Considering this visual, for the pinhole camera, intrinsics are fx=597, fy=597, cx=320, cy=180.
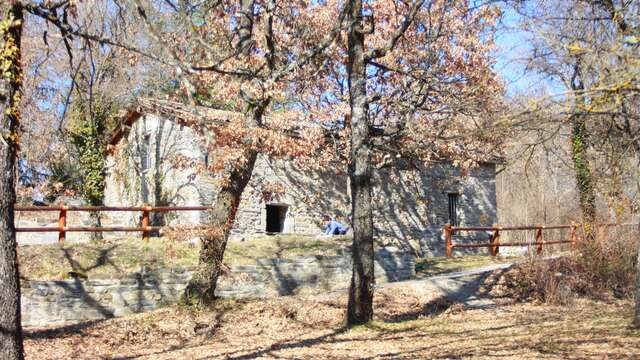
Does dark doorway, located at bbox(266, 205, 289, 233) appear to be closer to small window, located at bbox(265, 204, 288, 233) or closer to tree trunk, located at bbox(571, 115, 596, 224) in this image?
small window, located at bbox(265, 204, 288, 233)

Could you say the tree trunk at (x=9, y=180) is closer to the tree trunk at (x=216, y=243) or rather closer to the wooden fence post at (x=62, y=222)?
the tree trunk at (x=216, y=243)

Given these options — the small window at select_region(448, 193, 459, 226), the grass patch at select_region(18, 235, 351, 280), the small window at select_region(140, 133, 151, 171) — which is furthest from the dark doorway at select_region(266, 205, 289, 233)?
the small window at select_region(448, 193, 459, 226)

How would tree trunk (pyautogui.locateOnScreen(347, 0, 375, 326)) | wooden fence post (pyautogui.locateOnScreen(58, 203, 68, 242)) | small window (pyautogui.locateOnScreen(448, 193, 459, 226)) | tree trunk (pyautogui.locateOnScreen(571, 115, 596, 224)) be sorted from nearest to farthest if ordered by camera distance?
tree trunk (pyautogui.locateOnScreen(347, 0, 375, 326)) → wooden fence post (pyautogui.locateOnScreen(58, 203, 68, 242)) → tree trunk (pyautogui.locateOnScreen(571, 115, 596, 224)) → small window (pyautogui.locateOnScreen(448, 193, 459, 226))

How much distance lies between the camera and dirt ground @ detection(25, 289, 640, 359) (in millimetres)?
7949

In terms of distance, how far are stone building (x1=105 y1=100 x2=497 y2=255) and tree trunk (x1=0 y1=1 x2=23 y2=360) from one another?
10600mm

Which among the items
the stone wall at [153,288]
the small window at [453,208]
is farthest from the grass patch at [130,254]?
the small window at [453,208]

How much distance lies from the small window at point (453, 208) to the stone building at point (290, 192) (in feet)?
0.13

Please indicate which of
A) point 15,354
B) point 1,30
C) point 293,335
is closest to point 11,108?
point 1,30

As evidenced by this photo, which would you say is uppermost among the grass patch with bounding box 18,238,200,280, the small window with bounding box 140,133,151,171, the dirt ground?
the small window with bounding box 140,133,151,171

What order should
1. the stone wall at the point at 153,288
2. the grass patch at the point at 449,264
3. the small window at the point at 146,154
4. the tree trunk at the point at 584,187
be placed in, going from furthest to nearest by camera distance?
the small window at the point at 146,154
the grass patch at the point at 449,264
the tree trunk at the point at 584,187
the stone wall at the point at 153,288

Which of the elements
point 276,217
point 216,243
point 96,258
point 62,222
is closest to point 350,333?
point 216,243

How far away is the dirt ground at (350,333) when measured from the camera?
7949 millimetres

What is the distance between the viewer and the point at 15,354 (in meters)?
6.05

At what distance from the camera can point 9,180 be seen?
20.1 ft
